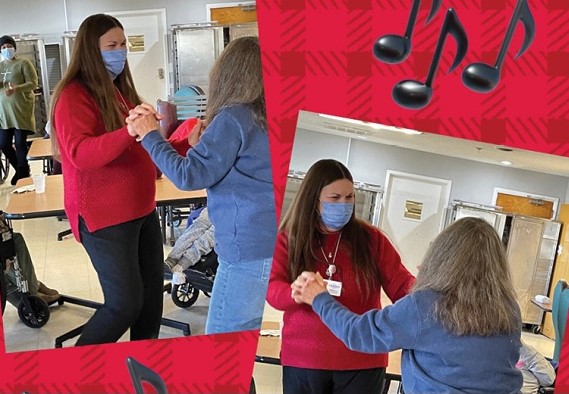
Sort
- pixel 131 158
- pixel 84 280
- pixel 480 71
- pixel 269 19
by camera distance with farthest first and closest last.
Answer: pixel 84 280 < pixel 131 158 < pixel 269 19 < pixel 480 71

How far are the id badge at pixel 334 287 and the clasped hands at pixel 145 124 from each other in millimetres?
414

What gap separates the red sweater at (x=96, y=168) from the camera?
1316 millimetres

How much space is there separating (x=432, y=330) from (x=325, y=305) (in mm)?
211

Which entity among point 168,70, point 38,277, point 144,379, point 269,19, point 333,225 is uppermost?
point 269,19

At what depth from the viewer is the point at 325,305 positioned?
121 centimetres

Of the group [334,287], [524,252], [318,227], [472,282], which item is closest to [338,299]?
[334,287]

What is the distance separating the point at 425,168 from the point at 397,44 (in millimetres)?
246

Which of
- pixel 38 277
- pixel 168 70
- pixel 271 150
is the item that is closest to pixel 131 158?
pixel 168 70

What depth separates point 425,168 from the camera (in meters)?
1.20

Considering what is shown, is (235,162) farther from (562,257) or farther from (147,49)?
(562,257)

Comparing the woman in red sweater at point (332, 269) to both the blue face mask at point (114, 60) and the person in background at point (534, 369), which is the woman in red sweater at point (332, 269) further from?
the blue face mask at point (114, 60)

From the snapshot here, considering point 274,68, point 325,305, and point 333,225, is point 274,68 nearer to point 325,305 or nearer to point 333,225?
point 333,225

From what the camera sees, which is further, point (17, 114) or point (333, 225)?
point (17, 114)

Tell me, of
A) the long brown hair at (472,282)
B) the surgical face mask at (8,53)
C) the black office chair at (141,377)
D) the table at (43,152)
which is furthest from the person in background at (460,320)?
the surgical face mask at (8,53)
